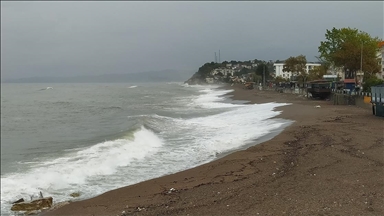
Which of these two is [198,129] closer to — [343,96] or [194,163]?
[194,163]

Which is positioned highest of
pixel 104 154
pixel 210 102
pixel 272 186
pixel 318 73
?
pixel 318 73

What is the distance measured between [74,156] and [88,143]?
3.90 metres

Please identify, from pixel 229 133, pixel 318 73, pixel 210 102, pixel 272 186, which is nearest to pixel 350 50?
→ pixel 210 102

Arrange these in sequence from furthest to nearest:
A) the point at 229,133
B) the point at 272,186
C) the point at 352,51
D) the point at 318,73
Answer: the point at 318,73 → the point at 352,51 → the point at 229,133 → the point at 272,186

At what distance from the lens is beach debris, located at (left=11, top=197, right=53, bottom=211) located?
10062 millimetres

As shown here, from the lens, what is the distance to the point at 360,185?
8.21 m

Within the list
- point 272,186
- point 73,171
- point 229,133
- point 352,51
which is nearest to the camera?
point 272,186

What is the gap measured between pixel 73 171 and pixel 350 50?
39603 millimetres

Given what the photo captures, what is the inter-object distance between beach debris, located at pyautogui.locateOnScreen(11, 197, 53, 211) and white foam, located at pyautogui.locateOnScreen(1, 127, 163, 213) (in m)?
0.39

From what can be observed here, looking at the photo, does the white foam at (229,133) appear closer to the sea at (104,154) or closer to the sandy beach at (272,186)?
the sea at (104,154)

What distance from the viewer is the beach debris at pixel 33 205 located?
10.1 metres

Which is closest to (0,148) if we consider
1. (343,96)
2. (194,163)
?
(194,163)

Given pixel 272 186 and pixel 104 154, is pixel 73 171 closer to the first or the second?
pixel 104 154

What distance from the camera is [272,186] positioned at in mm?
8758
